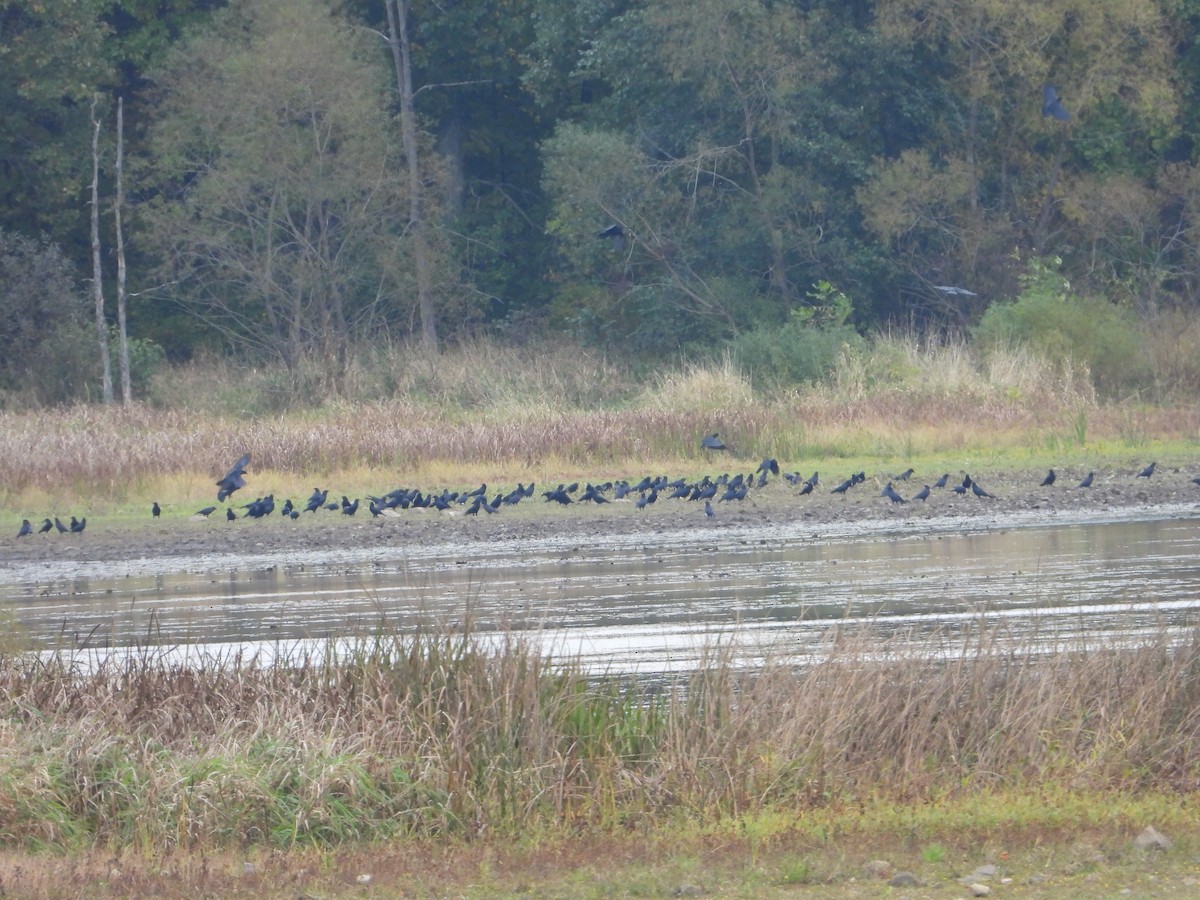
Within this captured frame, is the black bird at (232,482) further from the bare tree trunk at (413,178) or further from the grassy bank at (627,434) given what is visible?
the bare tree trunk at (413,178)

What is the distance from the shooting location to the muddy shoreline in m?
20.7

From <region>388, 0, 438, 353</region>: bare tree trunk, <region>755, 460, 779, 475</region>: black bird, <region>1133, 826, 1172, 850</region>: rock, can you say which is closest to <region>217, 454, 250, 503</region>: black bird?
<region>755, 460, 779, 475</region>: black bird

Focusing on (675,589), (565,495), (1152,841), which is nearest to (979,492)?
(565,495)

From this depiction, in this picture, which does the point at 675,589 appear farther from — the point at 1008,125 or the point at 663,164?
the point at 1008,125

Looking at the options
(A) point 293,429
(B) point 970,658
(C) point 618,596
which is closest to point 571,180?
(A) point 293,429

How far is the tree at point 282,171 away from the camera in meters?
44.1

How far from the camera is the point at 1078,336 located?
33.7 metres

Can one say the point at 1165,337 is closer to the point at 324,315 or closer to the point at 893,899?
the point at 324,315

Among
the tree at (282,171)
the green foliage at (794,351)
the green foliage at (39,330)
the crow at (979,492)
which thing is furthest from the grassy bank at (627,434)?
the tree at (282,171)

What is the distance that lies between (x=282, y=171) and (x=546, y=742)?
38660mm

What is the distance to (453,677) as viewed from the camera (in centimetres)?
843

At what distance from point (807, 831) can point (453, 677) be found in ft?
6.62

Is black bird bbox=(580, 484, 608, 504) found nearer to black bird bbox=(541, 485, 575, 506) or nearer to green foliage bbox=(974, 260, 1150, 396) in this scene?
black bird bbox=(541, 485, 575, 506)

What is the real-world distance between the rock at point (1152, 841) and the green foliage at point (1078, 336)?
2660 centimetres
